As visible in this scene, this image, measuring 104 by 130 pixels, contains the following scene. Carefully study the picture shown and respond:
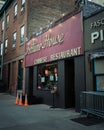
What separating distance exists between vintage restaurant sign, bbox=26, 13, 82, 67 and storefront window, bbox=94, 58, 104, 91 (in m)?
1.24

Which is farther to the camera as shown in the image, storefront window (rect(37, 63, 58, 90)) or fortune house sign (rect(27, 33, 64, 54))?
storefront window (rect(37, 63, 58, 90))

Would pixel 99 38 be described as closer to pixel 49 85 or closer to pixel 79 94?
pixel 79 94

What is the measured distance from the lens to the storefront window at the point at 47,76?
12034 mm

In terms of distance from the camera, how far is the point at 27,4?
1673 cm

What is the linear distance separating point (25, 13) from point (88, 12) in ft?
29.0

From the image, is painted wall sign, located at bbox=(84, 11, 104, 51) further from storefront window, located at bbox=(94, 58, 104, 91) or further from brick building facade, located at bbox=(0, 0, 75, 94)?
brick building facade, located at bbox=(0, 0, 75, 94)

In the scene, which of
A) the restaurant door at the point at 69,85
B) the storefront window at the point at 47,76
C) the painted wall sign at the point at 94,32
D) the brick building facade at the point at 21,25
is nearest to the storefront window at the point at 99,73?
the painted wall sign at the point at 94,32

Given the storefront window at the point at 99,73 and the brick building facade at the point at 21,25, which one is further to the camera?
the brick building facade at the point at 21,25

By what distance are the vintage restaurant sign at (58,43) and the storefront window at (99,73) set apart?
48.6 inches

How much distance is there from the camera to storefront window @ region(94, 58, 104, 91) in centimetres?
838

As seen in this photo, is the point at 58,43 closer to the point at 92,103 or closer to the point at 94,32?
the point at 94,32

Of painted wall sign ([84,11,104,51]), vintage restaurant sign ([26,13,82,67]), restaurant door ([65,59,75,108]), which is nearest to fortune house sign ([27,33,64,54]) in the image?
vintage restaurant sign ([26,13,82,67])

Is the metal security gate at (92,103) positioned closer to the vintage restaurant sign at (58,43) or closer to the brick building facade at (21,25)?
the vintage restaurant sign at (58,43)

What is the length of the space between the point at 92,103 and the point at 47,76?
550cm
